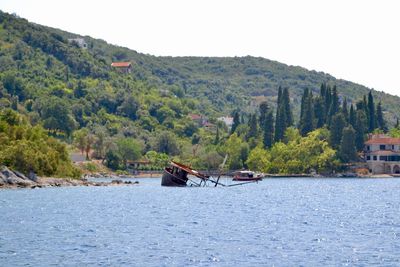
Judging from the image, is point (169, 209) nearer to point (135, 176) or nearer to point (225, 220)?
point (225, 220)

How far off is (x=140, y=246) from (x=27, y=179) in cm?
6820

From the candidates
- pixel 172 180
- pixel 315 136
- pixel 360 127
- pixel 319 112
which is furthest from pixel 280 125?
pixel 172 180

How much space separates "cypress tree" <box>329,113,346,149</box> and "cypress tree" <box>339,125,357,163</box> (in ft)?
7.58

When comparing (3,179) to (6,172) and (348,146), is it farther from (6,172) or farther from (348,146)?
(348,146)

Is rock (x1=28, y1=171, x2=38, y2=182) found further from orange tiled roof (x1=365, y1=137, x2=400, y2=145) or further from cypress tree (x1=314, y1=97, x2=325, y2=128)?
cypress tree (x1=314, y1=97, x2=325, y2=128)

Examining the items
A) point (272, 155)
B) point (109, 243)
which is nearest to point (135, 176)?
point (272, 155)

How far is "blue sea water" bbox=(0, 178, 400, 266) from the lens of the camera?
50875mm

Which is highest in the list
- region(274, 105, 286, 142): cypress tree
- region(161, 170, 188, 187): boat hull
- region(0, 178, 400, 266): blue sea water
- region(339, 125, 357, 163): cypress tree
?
region(274, 105, 286, 142): cypress tree

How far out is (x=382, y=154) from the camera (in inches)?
7436

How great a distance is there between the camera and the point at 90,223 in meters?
71.5

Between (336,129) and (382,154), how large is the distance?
12.2 m

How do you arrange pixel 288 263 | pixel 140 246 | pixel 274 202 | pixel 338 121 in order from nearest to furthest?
pixel 288 263 → pixel 140 246 → pixel 274 202 → pixel 338 121

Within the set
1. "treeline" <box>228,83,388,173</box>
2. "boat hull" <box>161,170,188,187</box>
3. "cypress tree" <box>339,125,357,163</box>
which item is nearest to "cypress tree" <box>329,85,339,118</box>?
"treeline" <box>228,83,388,173</box>

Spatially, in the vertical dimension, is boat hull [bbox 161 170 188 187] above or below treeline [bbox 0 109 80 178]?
below
